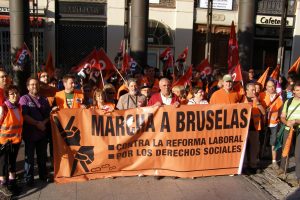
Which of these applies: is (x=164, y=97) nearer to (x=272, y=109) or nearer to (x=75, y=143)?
(x=75, y=143)

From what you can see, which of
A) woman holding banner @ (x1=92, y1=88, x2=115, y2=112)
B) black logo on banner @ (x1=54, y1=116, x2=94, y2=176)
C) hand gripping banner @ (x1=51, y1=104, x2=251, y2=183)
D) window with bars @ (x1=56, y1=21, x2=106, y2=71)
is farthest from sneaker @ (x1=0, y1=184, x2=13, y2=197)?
window with bars @ (x1=56, y1=21, x2=106, y2=71)

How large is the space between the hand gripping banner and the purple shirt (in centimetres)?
19

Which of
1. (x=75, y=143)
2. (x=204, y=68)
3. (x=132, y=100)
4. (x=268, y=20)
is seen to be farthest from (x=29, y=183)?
(x=268, y=20)

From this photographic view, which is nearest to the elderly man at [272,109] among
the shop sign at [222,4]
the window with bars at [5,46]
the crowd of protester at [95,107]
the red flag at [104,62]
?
the crowd of protester at [95,107]

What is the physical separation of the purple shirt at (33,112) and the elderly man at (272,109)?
381cm

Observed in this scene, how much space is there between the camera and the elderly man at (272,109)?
6441mm

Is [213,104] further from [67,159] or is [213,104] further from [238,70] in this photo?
[67,159]

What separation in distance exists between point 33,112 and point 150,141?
5.95 feet

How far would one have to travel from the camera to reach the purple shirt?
207 inches

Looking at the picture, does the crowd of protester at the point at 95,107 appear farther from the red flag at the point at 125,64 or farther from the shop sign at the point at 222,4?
the shop sign at the point at 222,4

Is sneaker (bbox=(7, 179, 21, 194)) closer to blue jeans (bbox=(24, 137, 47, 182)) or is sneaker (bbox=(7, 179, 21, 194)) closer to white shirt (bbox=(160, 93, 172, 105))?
blue jeans (bbox=(24, 137, 47, 182))

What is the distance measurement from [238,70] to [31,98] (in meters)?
3.91

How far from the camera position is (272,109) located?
253 inches

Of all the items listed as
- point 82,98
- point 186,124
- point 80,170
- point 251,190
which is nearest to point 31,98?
point 82,98
